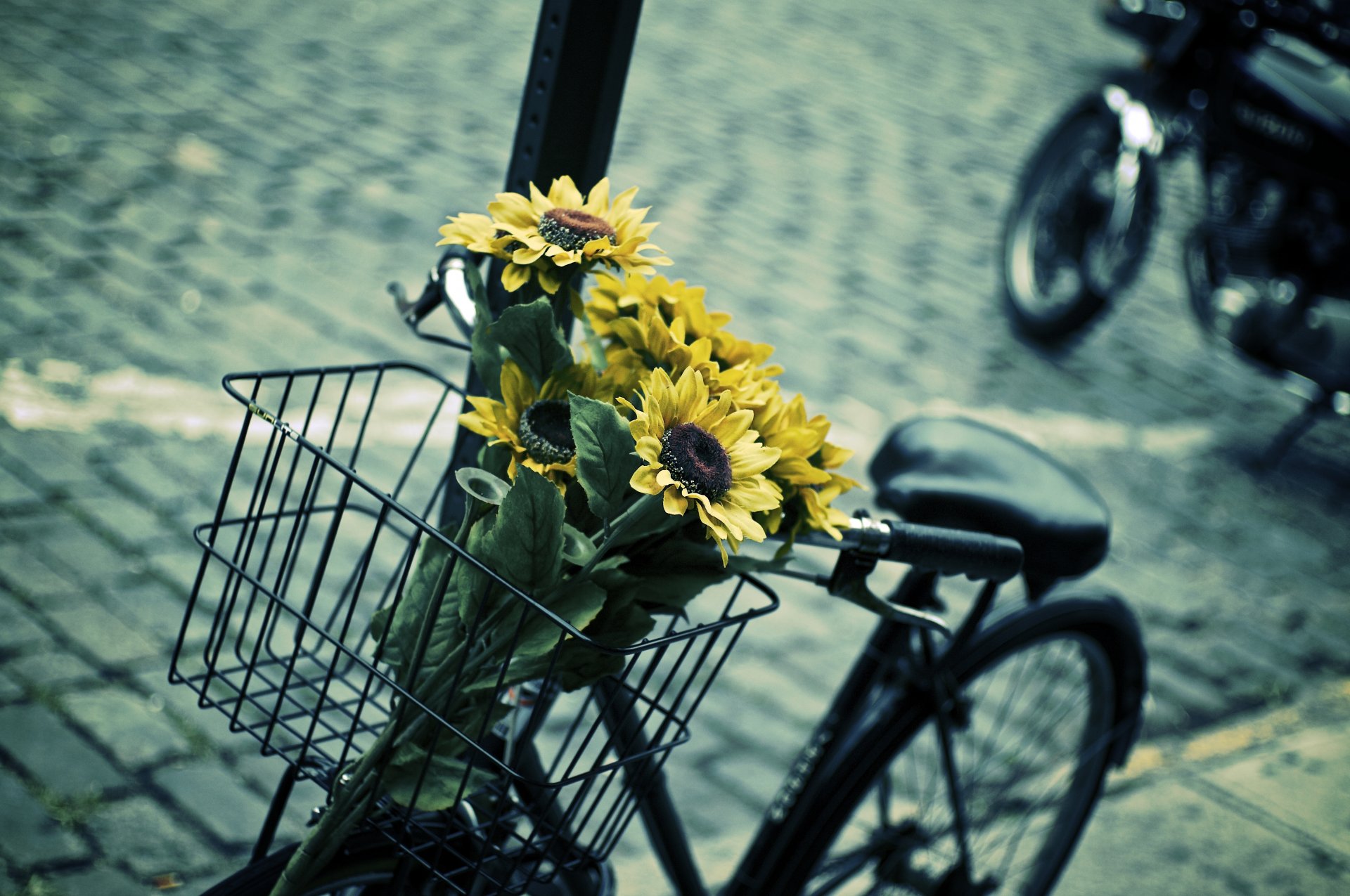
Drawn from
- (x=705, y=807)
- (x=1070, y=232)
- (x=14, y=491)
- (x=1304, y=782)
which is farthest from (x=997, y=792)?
(x=1070, y=232)

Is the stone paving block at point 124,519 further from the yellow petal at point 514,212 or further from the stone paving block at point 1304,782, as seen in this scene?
the stone paving block at point 1304,782

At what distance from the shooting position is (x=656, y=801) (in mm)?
1675

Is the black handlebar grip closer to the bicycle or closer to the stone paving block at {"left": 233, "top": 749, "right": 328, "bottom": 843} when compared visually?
the bicycle

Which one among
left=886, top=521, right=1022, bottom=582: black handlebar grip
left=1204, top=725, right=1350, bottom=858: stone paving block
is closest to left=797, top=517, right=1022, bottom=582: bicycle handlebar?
left=886, top=521, right=1022, bottom=582: black handlebar grip

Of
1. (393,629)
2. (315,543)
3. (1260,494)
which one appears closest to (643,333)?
(393,629)

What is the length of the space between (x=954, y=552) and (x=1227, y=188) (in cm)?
472

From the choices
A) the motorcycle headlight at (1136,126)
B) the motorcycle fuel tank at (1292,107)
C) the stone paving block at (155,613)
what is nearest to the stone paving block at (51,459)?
the stone paving block at (155,613)

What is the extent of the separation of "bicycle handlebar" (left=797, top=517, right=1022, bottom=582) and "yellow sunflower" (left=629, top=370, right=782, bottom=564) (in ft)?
0.87

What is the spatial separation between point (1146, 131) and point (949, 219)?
4.65 ft

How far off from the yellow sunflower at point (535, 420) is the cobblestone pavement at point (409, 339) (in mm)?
1476

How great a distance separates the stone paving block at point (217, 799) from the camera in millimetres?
2332

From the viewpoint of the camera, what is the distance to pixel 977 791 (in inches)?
111

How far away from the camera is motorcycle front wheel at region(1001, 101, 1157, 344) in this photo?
556cm

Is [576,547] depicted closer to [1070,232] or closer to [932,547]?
[932,547]
